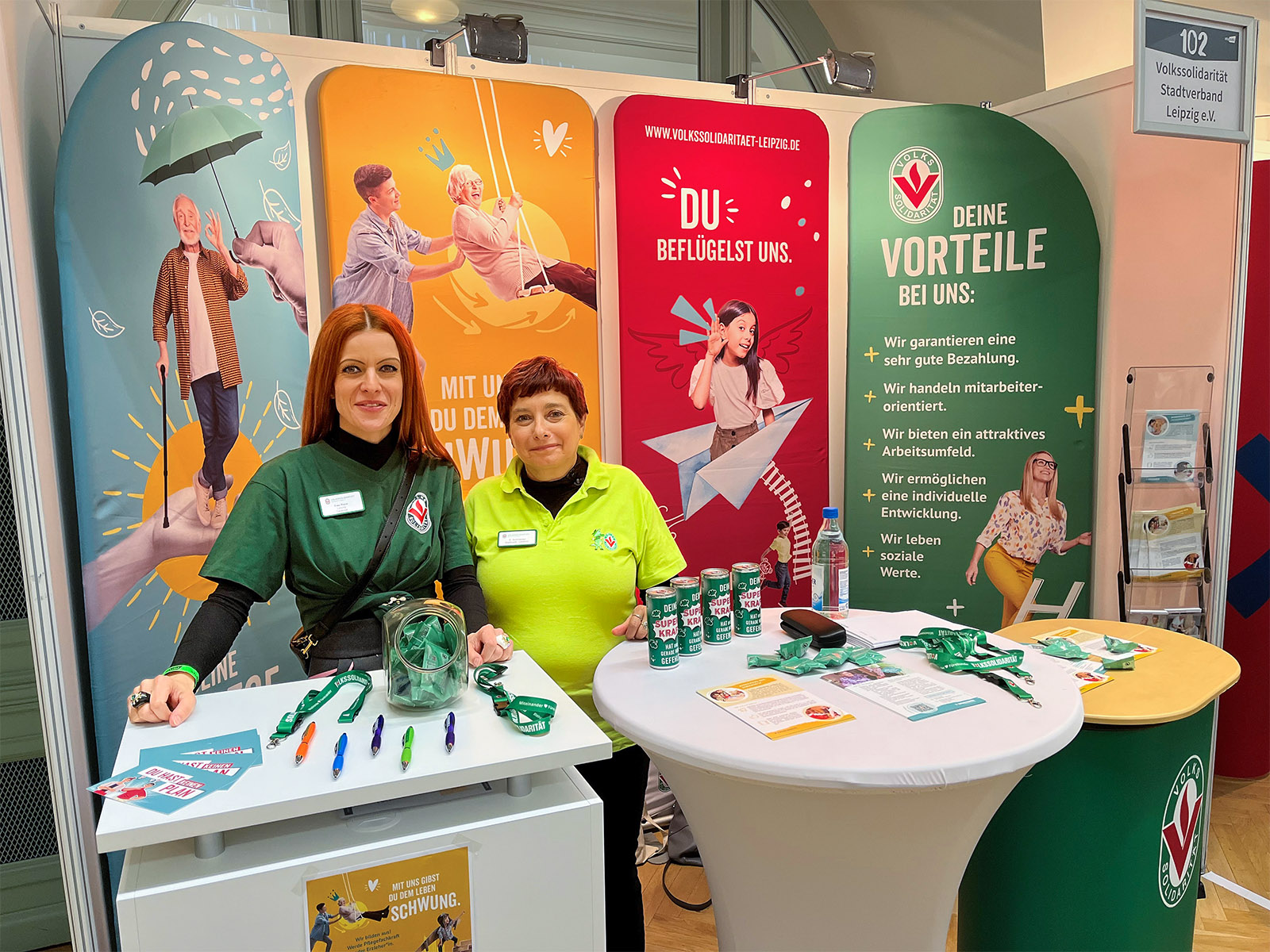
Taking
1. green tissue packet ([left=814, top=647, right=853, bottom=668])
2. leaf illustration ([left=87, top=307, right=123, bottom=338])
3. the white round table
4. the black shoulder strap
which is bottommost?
the white round table

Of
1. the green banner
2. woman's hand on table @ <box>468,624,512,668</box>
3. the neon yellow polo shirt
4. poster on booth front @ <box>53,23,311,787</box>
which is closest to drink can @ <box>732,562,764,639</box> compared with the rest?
the neon yellow polo shirt

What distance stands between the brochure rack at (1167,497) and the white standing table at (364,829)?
261cm

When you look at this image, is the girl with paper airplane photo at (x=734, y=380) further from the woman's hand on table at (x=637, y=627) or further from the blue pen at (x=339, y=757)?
the blue pen at (x=339, y=757)

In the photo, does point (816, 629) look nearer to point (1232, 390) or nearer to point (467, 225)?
point (467, 225)

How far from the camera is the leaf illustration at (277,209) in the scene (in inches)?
102

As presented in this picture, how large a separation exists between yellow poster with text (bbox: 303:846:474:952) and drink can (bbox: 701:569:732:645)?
0.91 meters

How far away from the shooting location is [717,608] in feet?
6.49

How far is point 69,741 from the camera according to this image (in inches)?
80.9

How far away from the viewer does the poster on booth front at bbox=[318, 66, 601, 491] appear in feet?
8.96

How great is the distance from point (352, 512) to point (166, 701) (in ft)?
1.68

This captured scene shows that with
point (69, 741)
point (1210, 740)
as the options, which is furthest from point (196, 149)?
point (1210, 740)

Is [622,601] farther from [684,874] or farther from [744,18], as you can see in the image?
[744,18]

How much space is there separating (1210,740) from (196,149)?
324 cm

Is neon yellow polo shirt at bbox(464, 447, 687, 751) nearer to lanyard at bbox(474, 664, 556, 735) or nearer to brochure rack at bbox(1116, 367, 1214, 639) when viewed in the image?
lanyard at bbox(474, 664, 556, 735)
